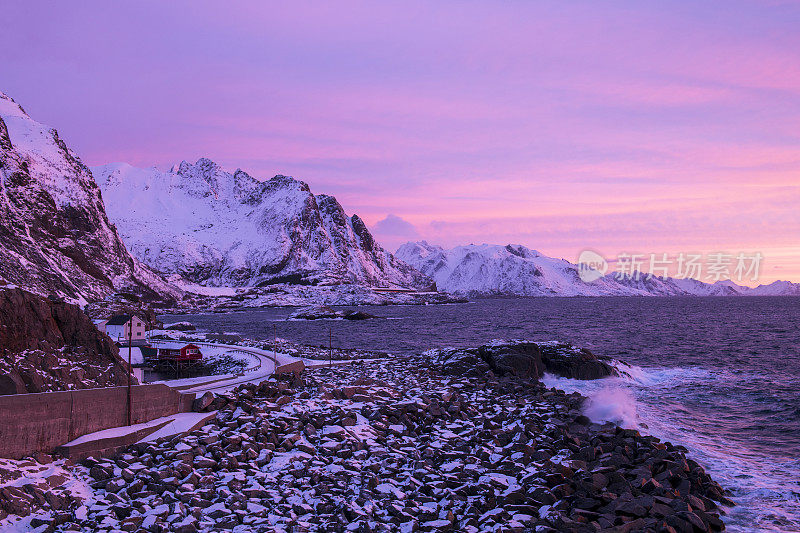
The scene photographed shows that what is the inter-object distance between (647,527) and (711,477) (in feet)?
22.9

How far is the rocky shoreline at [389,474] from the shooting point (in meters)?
14.1

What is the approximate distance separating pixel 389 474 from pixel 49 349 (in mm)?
13903

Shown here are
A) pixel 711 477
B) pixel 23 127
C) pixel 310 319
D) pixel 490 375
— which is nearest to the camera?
pixel 711 477

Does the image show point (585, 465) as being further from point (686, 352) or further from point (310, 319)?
point (310, 319)

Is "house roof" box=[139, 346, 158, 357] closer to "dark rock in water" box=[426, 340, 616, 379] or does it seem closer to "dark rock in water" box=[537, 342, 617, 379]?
"dark rock in water" box=[426, 340, 616, 379]

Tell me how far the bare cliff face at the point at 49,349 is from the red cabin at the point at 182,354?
73.2 feet

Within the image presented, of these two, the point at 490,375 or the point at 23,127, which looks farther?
the point at 23,127

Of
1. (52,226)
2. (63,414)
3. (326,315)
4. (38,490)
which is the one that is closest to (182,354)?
(63,414)

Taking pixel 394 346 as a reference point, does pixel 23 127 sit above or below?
above

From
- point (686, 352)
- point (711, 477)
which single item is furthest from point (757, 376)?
point (711, 477)

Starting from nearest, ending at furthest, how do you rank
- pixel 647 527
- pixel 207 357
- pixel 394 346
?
pixel 647 527 < pixel 207 357 < pixel 394 346

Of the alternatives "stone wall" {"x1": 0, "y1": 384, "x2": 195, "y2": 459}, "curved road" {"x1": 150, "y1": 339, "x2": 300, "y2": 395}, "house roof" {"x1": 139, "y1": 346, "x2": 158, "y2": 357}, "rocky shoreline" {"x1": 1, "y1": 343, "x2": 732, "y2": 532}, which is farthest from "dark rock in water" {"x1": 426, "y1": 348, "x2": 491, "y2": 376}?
"house roof" {"x1": 139, "y1": 346, "x2": 158, "y2": 357}

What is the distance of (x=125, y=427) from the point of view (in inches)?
746

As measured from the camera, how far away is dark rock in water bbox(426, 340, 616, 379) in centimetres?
3797
